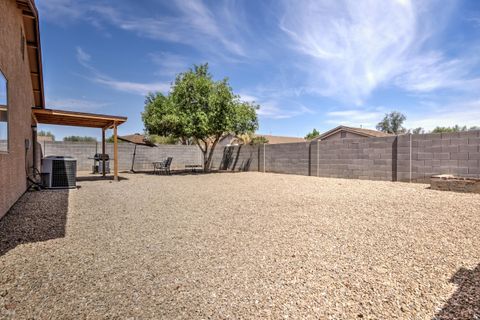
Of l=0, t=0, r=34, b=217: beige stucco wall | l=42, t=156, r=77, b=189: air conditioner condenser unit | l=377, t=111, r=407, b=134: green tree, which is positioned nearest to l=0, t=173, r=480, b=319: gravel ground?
l=0, t=0, r=34, b=217: beige stucco wall

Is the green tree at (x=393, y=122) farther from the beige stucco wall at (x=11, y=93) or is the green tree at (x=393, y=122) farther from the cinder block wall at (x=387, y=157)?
the beige stucco wall at (x=11, y=93)

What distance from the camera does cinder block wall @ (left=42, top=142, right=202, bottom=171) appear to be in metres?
16.6

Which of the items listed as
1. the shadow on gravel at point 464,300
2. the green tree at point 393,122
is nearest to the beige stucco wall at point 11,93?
the shadow on gravel at point 464,300

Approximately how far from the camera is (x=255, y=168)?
1650 cm

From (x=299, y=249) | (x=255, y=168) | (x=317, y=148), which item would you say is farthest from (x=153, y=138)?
(x=299, y=249)

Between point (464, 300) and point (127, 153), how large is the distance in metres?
19.1

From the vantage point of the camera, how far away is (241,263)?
2.79 metres

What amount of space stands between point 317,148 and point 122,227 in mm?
10027

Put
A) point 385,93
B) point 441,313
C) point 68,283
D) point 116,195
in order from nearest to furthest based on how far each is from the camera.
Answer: point 441,313
point 68,283
point 116,195
point 385,93

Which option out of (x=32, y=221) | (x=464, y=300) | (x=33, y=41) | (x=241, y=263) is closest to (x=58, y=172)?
(x=33, y=41)

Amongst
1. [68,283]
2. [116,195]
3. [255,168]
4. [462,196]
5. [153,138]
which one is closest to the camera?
[68,283]

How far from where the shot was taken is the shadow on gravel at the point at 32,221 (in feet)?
11.6

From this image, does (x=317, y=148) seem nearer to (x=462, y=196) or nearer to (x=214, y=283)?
(x=462, y=196)

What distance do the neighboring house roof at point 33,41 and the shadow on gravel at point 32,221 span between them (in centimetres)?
440
